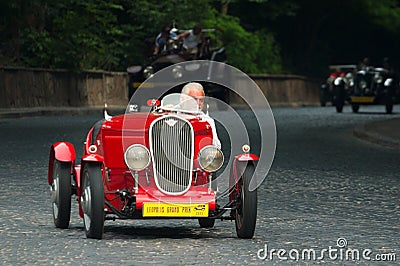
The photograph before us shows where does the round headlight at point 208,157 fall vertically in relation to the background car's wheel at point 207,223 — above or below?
above

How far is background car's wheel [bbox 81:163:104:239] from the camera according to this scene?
28.3 feet

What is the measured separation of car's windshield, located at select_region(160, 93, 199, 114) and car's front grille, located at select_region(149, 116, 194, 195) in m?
0.30

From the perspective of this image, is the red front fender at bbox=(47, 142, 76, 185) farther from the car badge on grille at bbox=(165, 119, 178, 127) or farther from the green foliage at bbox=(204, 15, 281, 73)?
the green foliage at bbox=(204, 15, 281, 73)

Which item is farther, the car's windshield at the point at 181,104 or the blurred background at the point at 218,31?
the blurred background at the point at 218,31

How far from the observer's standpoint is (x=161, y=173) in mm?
8977

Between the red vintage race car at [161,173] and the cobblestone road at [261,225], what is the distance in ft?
0.72

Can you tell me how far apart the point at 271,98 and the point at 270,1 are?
844 cm

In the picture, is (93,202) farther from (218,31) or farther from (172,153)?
(218,31)

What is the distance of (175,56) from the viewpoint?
1310 inches

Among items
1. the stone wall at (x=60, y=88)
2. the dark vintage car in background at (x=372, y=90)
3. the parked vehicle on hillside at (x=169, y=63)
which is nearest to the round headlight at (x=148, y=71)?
the parked vehicle on hillside at (x=169, y=63)

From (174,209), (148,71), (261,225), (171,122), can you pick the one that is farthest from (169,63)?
(174,209)

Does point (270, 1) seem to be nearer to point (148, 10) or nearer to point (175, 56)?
Result: point (148, 10)

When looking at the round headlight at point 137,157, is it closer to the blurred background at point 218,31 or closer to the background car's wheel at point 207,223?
the background car's wheel at point 207,223

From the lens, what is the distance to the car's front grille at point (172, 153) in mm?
8961
